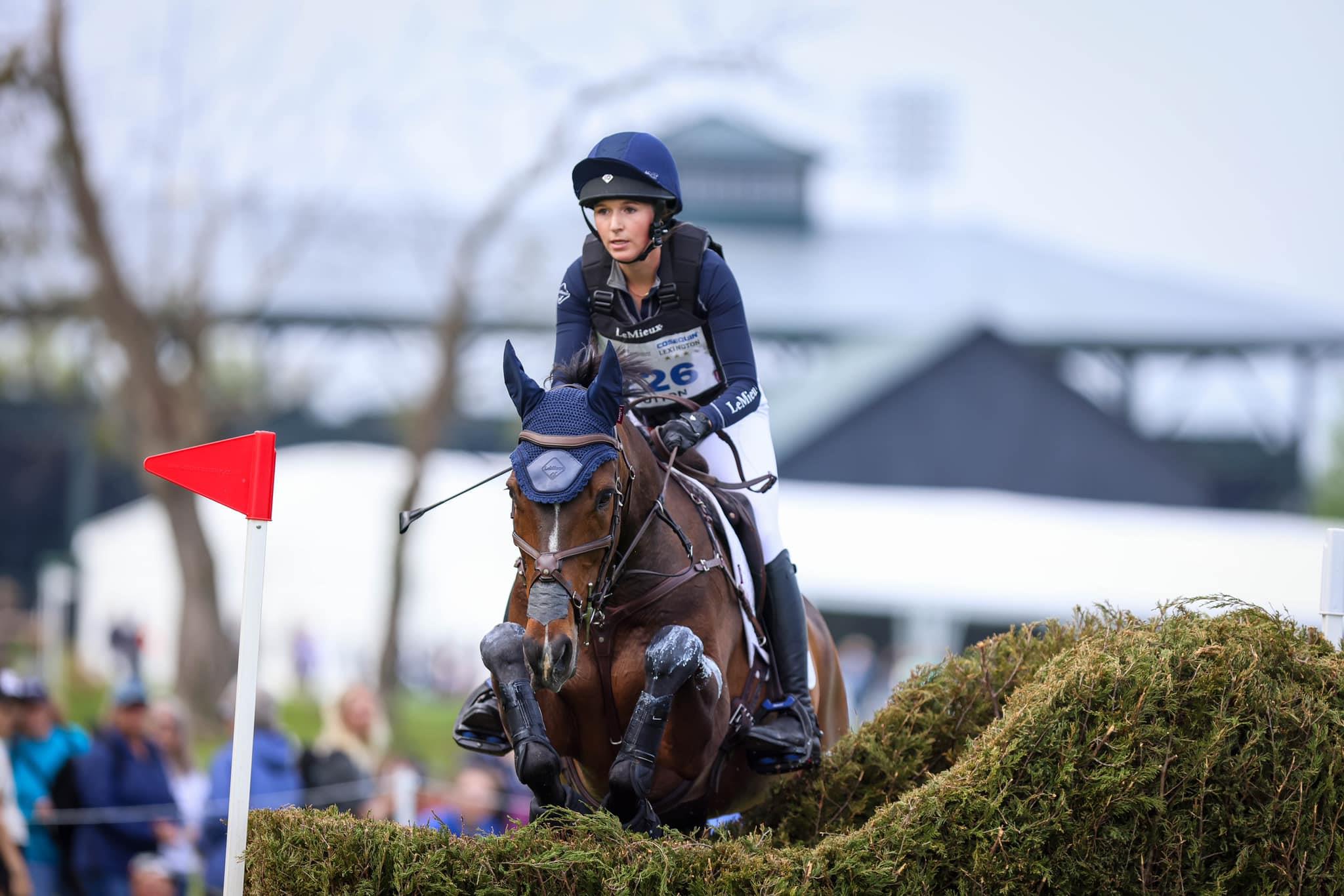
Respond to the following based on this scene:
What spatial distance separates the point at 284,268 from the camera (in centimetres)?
1504

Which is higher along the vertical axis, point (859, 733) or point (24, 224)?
point (24, 224)

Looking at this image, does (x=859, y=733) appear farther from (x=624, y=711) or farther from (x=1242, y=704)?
(x=1242, y=704)

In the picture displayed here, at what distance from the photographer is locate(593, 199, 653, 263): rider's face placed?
416 cm

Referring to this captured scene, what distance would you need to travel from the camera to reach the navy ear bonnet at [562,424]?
3.35 metres

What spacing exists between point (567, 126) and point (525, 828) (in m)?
11.5

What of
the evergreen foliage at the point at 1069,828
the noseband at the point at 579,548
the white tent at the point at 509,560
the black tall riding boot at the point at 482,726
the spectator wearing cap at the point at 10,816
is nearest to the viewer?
the evergreen foliage at the point at 1069,828

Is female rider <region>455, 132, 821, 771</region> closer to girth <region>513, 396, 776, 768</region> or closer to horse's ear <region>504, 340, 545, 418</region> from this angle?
girth <region>513, 396, 776, 768</region>

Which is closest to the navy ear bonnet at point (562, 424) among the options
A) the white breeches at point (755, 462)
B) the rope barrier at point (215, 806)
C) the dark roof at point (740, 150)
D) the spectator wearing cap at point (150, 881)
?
the white breeches at point (755, 462)

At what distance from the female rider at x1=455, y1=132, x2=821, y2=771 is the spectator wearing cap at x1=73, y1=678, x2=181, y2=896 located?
3.54 metres

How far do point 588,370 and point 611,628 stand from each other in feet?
2.45

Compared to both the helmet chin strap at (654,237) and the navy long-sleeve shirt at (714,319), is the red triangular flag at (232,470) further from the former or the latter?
the helmet chin strap at (654,237)

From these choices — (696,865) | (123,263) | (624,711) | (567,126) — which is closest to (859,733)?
(624,711)

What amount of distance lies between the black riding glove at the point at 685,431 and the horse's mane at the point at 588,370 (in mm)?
161

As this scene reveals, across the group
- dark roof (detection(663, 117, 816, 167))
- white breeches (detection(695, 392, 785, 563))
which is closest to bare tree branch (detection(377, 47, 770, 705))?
white breeches (detection(695, 392, 785, 563))
